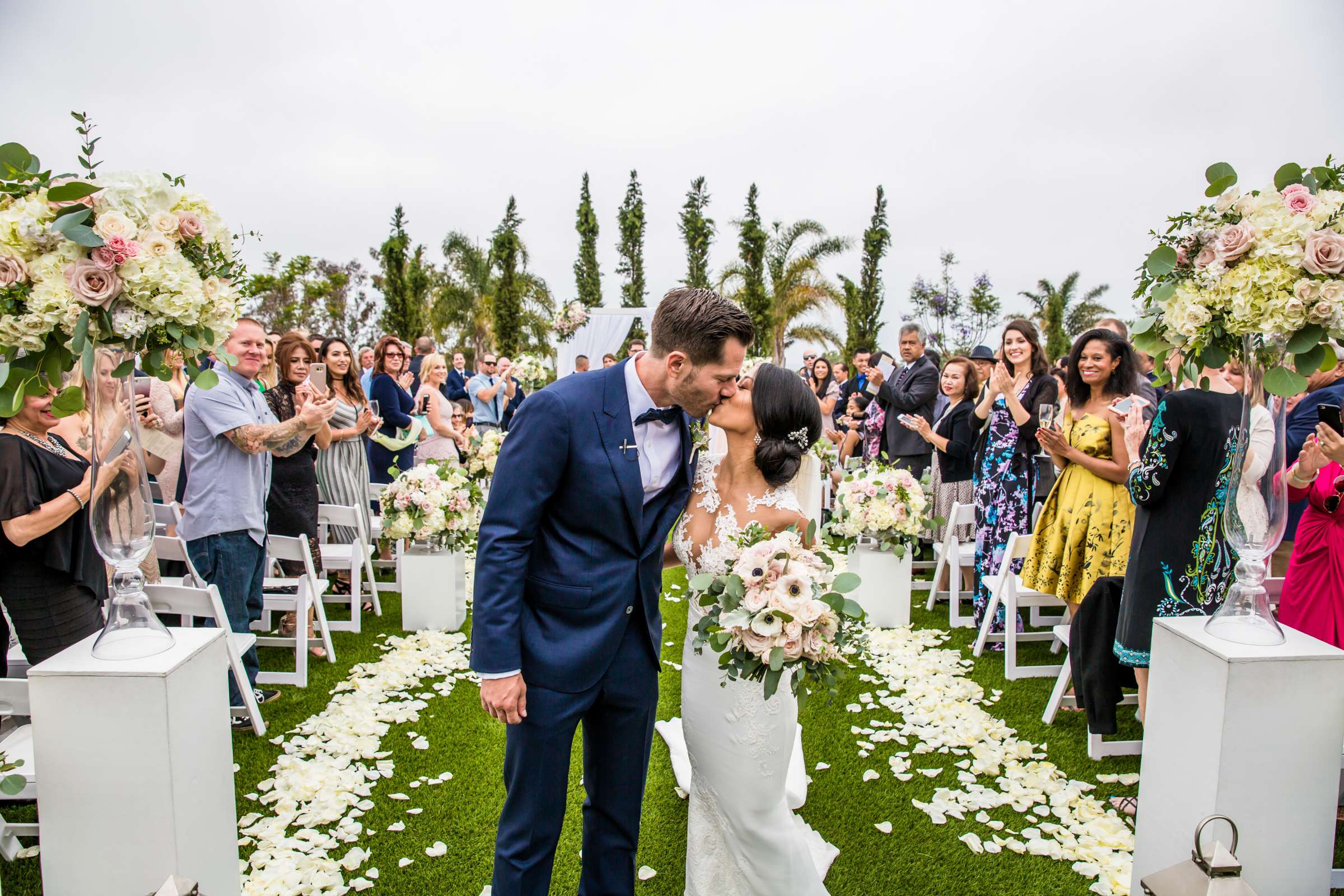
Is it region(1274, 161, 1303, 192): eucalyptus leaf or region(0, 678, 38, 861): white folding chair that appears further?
region(0, 678, 38, 861): white folding chair

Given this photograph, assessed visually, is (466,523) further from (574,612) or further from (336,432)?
(574,612)

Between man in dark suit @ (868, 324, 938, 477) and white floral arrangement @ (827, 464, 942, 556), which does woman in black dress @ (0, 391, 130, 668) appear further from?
man in dark suit @ (868, 324, 938, 477)

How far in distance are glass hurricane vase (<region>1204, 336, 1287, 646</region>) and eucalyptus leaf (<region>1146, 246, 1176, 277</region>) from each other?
0.32 m

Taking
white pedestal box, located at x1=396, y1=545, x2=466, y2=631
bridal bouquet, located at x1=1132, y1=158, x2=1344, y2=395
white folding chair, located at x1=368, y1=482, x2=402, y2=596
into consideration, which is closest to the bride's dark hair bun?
bridal bouquet, located at x1=1132, y1=158, x2=1344, y2=395

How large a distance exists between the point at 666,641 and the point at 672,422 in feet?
13.3

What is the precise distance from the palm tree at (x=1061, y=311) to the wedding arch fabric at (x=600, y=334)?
17990 mm

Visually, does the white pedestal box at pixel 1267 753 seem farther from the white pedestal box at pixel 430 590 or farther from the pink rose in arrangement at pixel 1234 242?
the white pedestal box at pixel 430 590

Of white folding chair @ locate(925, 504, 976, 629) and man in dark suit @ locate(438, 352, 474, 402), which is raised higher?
man in dark suit @ locate(438, 352, 474, 402)

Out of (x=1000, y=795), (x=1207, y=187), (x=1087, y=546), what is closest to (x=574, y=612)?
(x=1207, y=187)

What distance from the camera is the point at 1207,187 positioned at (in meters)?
2.43

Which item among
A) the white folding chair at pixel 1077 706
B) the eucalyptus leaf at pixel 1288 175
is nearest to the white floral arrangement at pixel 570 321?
the white folding chair at pixel 1077 706

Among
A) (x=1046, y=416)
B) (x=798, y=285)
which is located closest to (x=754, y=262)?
(x=798, y=285)

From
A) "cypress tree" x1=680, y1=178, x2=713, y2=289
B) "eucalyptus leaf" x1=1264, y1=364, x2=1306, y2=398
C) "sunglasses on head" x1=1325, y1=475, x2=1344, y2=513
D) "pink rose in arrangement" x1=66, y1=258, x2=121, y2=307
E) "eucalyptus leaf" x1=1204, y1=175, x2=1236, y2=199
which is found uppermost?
"cypress tree" x1=680, y1=178, x2=713, y2=289

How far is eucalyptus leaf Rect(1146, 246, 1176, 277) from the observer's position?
2.44 m
